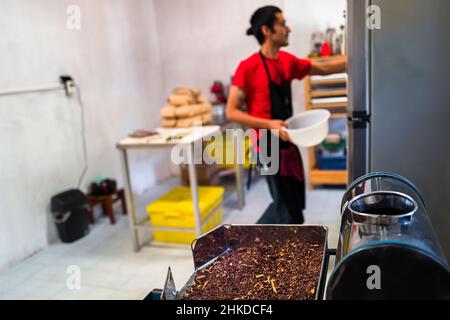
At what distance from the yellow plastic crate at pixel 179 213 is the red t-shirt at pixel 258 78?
0.97 metres

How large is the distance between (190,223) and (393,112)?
1827mm

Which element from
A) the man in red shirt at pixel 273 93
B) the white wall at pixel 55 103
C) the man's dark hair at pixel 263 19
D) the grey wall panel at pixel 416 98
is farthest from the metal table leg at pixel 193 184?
the grey wall panel at pixel 416 98

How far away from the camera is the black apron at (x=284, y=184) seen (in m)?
2.38

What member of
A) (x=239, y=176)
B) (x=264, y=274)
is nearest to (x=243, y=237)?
(x=264, y=274)

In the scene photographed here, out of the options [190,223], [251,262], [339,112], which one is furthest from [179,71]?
[251,262]

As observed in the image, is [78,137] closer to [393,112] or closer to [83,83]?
[83,83]

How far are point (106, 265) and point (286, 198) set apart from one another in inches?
54.4

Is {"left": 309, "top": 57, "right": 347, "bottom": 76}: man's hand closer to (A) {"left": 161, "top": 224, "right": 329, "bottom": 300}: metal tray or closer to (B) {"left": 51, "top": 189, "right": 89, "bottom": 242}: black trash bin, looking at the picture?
(A) {"left": 161, "top": 224, "right": 329, "bottom": 300}: metal tray

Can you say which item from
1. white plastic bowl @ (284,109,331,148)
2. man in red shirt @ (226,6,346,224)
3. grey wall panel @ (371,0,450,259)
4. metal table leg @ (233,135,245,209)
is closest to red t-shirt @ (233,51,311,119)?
man in red shirt @ (226,6,346,224)

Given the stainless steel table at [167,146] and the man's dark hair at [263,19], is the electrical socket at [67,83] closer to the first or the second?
the stainless steel table at [167,146]

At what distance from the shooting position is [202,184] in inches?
172

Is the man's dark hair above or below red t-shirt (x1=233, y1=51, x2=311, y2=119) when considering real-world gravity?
above

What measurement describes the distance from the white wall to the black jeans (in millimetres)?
1883

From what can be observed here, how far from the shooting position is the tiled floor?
254cm
